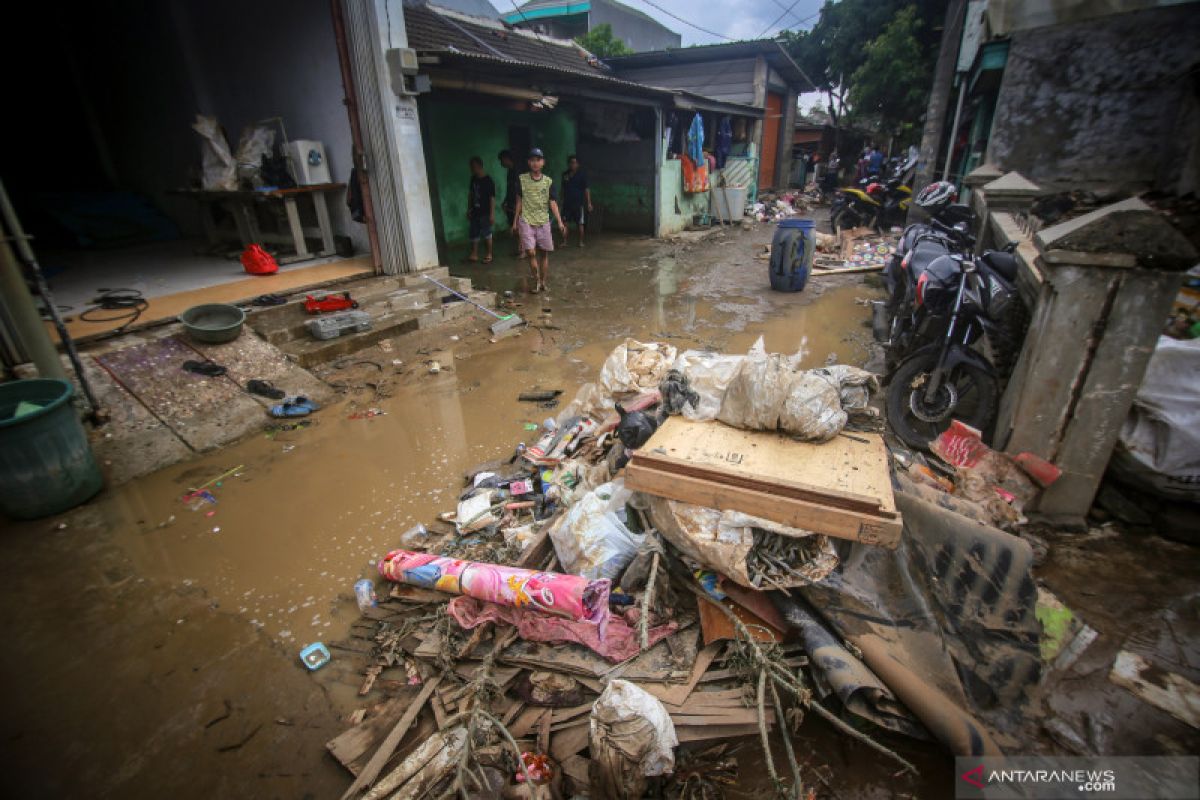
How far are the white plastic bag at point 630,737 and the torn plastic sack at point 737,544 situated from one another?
2.06ft

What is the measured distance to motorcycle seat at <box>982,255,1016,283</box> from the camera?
402 centimetres

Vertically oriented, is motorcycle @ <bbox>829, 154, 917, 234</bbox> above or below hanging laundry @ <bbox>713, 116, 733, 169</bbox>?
below

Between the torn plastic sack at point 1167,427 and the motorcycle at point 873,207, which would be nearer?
the torn plastic sack at point 1167,427

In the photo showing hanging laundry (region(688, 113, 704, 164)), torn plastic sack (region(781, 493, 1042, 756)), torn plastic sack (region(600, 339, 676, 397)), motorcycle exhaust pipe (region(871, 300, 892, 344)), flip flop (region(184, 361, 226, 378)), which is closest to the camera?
torn plastic sack (region(781, 493, 1042, 756))

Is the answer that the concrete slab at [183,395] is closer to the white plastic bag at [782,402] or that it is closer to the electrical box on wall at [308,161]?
the electrical box on wall at [308,161]

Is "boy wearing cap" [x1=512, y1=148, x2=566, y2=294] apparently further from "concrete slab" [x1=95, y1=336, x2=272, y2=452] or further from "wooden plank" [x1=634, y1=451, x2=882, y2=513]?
"wooden plank" [x1=634, y1=451, x2=882, y2=513]

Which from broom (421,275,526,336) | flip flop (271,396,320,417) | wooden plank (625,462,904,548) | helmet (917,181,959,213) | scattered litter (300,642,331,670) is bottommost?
scattered litter (300,642,331,670)

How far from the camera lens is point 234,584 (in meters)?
2.88

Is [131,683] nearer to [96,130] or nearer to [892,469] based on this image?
[892,469]

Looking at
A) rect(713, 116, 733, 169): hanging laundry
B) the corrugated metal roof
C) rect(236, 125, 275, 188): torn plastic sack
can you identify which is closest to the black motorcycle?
the corrugated metal roof

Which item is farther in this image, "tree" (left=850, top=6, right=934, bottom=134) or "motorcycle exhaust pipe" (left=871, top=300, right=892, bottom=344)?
"tree" (left=850, top=6, right=934, bottom=134)

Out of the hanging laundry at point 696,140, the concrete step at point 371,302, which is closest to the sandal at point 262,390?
the concrete step at point 371,302

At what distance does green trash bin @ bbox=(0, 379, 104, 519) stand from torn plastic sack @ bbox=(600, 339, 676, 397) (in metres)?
3.44

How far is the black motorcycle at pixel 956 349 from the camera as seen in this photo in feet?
12.5
